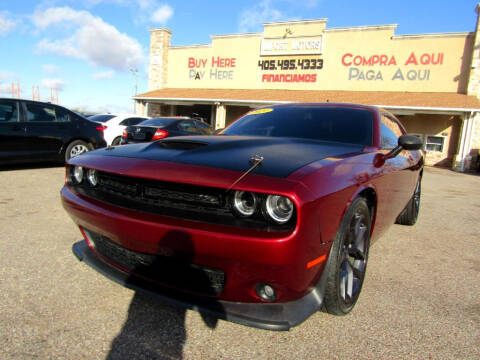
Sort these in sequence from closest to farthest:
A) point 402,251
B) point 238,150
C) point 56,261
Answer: point 238,150
point 56,261
point 402,251

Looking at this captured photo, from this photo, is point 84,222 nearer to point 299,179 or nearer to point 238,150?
point 238,150

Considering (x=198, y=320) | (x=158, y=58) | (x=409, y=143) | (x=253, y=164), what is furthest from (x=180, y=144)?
(x=158, y=58)

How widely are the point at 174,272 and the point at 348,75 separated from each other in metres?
18.5

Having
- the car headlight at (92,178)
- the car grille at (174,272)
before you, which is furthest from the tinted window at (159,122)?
the car grille at (174,272)

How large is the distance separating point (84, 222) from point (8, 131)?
5358 millimetres

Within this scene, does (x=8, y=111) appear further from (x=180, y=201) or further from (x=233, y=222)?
(x=233, y=222)

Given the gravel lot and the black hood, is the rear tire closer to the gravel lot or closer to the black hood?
the gravel lot

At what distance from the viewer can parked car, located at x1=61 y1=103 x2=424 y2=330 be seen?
1.50m

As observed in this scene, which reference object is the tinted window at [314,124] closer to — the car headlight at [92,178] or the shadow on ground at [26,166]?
the car headlight at [92,178]

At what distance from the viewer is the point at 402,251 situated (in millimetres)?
3354

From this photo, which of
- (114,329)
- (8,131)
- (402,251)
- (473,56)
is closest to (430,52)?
(473,56)

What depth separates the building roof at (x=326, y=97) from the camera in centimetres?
1486

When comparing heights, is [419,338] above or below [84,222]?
below

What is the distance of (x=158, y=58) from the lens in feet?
74.5
